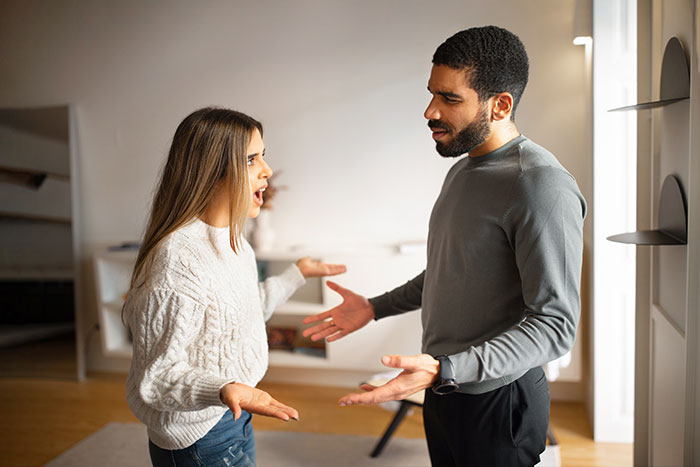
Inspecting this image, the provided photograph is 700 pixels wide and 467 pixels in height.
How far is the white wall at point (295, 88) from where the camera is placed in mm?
3336

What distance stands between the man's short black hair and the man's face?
0.02m

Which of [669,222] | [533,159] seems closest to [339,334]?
[533,159]

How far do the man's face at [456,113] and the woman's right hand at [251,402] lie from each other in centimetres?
70

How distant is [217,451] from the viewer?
146 cm

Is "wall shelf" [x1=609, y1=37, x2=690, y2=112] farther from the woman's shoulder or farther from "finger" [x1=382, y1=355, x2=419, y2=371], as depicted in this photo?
the woman's shoulder

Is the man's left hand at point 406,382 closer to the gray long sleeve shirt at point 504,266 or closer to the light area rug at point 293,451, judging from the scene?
the gray long sleeve shirt at point 504,266

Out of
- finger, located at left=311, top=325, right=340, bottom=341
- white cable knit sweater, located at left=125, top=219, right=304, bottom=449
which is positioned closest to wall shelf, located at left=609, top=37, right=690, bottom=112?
finger, located at left=311, top=325, right=340, bottom=341

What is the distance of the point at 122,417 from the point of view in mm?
3469

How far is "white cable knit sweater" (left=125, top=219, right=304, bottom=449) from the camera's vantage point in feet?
4.23

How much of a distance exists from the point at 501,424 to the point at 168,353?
0.79 m

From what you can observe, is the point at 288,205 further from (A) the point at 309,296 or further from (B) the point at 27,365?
(B) the point at 27,365

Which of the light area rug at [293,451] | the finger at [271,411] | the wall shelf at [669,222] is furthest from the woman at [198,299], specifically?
the light area rug at [293,451]

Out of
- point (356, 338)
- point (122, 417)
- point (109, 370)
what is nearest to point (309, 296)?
point (356, 338)

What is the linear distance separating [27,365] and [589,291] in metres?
3.81
